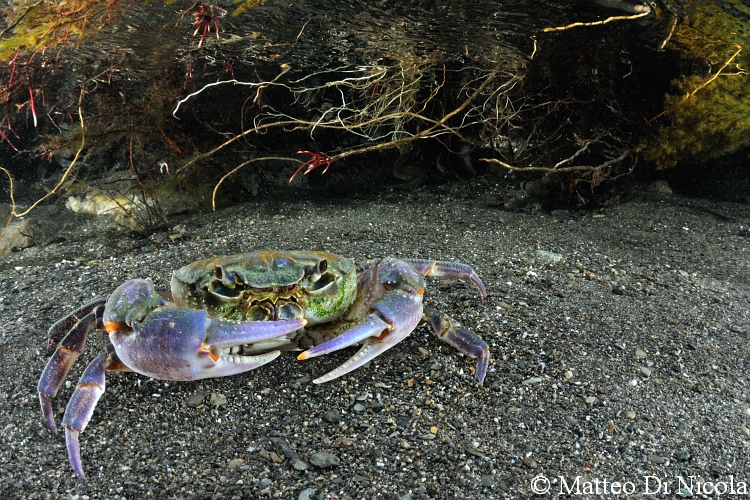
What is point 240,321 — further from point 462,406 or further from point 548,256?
point 548,256

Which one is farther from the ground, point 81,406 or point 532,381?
point 81,406

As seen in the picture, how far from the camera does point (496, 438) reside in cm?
228

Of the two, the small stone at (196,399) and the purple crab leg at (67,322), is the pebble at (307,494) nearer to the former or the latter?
the small stone at (196,399)

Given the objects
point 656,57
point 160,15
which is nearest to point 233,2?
point 160,15

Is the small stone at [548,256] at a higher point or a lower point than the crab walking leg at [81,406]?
lower

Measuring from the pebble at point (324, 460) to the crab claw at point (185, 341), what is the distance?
598mm

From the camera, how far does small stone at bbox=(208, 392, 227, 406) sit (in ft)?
8.25

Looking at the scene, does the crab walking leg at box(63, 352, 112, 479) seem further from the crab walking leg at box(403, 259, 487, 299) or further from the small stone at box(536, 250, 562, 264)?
the small stone at box(536, 250, 562, 264)

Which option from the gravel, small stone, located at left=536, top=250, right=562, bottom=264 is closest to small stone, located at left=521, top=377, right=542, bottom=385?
the gravel

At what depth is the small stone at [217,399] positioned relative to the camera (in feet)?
8.25

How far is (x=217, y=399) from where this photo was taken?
8.32 ft

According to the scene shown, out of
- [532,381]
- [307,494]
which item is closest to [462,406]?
[532,381]

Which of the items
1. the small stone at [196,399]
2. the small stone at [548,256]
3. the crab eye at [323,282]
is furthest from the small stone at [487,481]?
the small stone at [548,256]

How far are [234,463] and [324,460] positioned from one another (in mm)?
422
